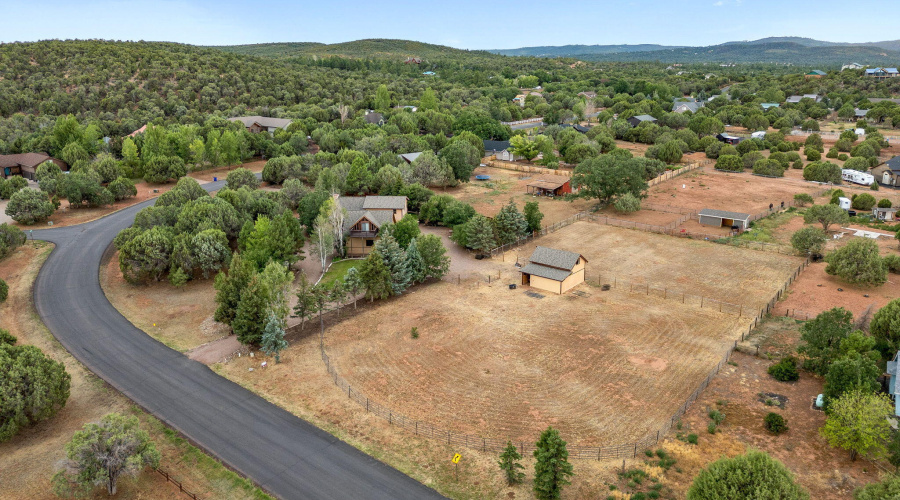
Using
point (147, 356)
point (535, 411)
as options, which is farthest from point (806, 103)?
point (147, 356)

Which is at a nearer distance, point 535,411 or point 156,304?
point 535,411

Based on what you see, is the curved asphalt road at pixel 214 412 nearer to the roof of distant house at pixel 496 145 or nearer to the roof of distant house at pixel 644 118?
the roof of distant house at pixel 496 145

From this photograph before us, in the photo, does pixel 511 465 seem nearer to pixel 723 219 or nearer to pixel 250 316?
pixel 250 316

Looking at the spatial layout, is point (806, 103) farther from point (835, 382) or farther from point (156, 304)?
point (156, 304)

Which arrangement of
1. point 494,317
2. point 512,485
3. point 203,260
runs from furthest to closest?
1. point 203,260
2. point 494,317
3. point 512,485

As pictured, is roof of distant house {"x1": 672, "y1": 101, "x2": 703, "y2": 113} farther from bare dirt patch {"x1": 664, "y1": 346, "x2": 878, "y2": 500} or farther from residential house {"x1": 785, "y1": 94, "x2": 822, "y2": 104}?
bare dirt patch {"x1": 664, "y1": 346, "x2": 878, "y2": 500}

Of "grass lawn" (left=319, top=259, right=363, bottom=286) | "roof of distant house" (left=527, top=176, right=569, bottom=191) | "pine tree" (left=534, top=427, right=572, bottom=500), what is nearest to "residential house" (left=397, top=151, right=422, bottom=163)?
"roof of distant house" (left=527, top=176, right=569, bottom=191)

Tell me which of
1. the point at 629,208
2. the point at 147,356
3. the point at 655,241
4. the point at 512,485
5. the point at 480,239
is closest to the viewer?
the point at 512,485
